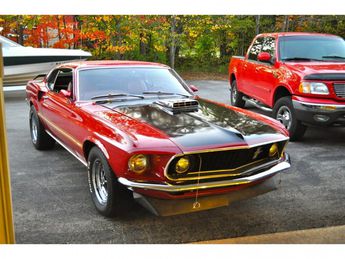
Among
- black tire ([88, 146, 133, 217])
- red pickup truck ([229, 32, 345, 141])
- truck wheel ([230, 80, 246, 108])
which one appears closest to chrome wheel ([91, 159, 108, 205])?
black tire ([88, 146, 133, 217])

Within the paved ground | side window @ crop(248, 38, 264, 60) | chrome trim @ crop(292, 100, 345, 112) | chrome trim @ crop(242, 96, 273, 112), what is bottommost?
the paved ground

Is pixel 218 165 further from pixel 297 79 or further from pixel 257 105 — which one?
pixel 257 105

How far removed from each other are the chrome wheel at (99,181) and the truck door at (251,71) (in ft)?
13.5

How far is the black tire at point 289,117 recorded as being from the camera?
5.51 metres

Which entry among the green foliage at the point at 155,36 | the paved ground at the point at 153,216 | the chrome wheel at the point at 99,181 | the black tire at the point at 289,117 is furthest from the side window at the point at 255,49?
the chrome wheel at the point at 99,181

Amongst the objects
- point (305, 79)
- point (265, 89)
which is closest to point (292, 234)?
point (305, 79)

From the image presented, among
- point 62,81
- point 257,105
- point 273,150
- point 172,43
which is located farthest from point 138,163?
point 172,43

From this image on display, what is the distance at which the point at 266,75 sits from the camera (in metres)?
6.26

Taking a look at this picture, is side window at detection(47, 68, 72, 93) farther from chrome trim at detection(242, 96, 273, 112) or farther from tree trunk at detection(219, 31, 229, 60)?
tree trunk at detection(219, 31, 229, 60)

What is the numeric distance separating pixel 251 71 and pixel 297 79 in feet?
5.17

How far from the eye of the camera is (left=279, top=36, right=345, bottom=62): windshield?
6051 mm

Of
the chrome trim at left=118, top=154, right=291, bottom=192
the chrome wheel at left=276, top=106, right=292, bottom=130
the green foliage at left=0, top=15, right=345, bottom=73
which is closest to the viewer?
the chrome trim at left=118, top=154, right=291, bottom=192

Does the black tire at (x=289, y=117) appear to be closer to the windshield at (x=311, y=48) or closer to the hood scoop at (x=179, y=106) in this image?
the windshield at (x=311, y=48)

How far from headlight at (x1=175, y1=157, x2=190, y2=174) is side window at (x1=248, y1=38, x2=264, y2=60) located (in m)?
4.66
